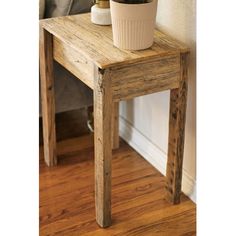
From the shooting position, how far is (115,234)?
1956 millimetres

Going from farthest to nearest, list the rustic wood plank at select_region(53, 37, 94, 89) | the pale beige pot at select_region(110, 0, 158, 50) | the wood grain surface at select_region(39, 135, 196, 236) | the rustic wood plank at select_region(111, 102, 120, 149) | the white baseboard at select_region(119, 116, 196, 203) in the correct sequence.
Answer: the rustic wood plank at select_region(111, 102, 120, 149), the white baseboard at select_region(119, 116, 196, 203), the wood grain surface at select_region(39, 135, 196, 236), the rustic wood plank at select_region(53, 37, 94, 89), the pale beige pot at select_region(110, 0, 158, 50)

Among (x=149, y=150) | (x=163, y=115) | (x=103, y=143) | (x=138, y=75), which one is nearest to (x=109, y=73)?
(x=138, y=75)

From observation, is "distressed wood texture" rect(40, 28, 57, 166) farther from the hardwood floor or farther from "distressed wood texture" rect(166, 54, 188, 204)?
"distressed wood texture" rect(166, 54, 188, 204)

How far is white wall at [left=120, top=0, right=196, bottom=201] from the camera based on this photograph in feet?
6.40

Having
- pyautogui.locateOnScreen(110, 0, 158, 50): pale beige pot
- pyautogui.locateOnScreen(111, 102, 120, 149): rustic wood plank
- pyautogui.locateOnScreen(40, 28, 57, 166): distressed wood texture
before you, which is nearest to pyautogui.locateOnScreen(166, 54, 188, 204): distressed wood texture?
pyautogui.locateOnScreen(110, 0, 158, 50): pale beige pot

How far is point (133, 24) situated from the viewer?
1.80 metres

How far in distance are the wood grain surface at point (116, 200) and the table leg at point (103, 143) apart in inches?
3.0

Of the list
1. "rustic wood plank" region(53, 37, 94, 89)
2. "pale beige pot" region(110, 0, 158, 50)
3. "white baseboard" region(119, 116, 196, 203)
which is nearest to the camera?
"pale beige pot" region(110, 0, 158, 50)

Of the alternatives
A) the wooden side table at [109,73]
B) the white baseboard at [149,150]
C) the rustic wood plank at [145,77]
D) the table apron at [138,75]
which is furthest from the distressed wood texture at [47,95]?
the rustic wood plank at [145,77]
